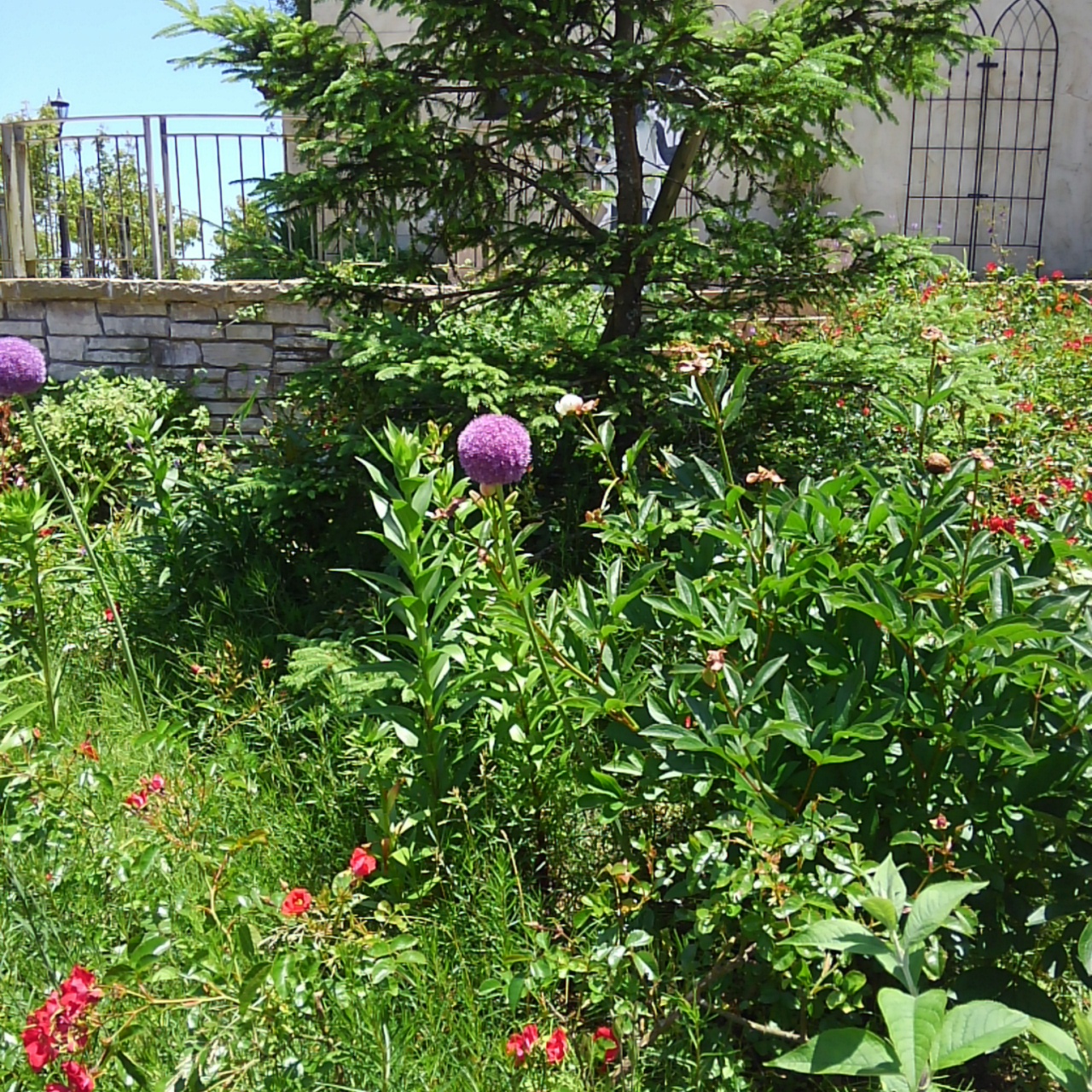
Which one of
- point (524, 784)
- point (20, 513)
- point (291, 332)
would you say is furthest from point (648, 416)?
point (291, 332)

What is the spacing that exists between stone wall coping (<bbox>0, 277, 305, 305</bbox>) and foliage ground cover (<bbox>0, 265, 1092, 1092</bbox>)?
335 centimetres

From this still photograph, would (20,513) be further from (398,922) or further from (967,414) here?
(967,414)

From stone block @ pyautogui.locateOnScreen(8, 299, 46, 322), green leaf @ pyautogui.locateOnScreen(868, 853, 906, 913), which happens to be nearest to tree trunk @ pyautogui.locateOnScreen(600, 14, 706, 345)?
green leaf @ pyautogui.locateOnScreen(868, 853, 906, 913)

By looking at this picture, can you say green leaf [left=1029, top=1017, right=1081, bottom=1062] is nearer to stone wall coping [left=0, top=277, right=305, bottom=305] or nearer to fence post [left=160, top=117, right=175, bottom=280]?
stone wall coping [left=0, top=277, right=305, bottom=305]

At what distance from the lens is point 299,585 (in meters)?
3.83

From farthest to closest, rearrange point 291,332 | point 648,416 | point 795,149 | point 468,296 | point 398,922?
point 291,332, point 468,296, point 648,416, point 795,149, point 398,922

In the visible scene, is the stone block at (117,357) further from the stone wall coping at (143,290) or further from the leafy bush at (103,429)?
the leafy bush at (103,429)

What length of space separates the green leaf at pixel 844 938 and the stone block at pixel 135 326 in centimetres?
590

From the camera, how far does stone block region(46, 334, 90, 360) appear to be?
650cm

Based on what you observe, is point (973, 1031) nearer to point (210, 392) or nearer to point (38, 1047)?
point (38, 1047)

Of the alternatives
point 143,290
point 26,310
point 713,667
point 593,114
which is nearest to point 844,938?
point 713,667

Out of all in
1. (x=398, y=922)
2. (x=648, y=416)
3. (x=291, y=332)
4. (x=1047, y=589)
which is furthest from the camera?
(x=291, y=332)

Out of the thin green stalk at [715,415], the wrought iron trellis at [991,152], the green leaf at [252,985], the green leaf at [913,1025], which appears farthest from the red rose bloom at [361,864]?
the wrought iron trellis at [991,152]

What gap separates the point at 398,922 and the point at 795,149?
2.65 meters
